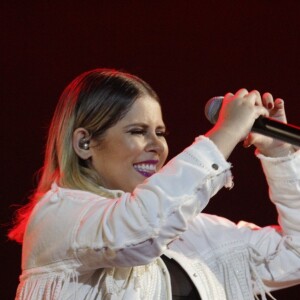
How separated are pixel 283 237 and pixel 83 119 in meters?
0.55

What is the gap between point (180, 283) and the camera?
1.65m

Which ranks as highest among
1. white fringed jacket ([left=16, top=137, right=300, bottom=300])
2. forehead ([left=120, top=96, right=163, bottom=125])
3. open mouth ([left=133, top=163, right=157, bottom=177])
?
forehead ([left=120, top=96, right=163, bottom=125])

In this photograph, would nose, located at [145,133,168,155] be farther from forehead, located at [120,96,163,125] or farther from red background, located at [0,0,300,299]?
red background, located at [0,0,300,299]

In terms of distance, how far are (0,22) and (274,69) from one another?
90 cm

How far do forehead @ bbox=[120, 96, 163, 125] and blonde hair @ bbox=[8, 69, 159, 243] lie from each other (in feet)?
0.04

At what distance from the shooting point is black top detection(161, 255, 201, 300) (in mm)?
1629

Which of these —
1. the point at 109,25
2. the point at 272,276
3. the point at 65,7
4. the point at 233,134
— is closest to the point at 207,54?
the point at 109,25

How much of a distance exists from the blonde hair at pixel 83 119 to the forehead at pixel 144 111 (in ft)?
0.04

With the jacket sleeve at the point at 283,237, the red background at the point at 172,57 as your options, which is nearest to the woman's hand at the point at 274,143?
the jacket sleeve at the point at 283,237

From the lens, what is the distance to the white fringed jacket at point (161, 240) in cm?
133

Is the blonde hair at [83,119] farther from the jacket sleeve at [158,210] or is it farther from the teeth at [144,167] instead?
the jacket sleeve at [158,210]

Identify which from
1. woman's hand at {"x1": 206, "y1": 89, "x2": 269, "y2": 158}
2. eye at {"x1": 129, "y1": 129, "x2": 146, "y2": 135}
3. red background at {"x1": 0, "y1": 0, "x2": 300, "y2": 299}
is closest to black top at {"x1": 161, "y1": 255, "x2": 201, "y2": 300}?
eye at {"x1": 129, "y1": 129, "x2": 146, "y2": 135}

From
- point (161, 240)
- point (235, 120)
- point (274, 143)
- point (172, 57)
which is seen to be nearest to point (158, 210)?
point (161, 240)

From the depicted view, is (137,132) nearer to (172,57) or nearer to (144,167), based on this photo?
(144,167)
